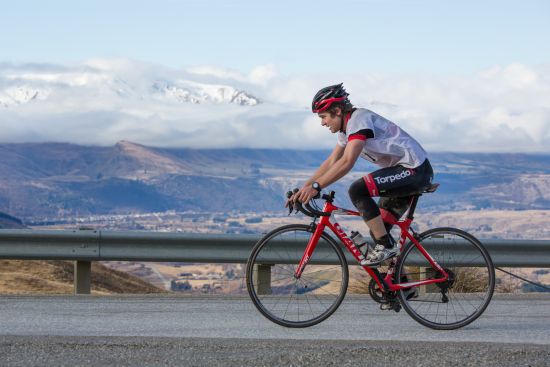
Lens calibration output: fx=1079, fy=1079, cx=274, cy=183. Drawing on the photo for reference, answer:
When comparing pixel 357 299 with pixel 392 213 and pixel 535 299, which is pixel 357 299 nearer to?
pixel 535 299

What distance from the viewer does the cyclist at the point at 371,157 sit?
24.1 feet

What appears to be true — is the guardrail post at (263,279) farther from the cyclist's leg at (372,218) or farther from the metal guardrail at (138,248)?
the metal guardrail at (138,248)

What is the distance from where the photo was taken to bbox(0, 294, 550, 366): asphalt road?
6098 millimetres

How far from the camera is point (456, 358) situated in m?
6.06

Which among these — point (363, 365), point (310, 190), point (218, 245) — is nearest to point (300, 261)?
point (310, 190)

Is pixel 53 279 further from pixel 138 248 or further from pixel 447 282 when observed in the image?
pixel 447 282

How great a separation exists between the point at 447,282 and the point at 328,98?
1639mm

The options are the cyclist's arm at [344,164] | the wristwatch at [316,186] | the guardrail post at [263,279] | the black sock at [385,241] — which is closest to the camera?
the cyclist's arm at [344,164]

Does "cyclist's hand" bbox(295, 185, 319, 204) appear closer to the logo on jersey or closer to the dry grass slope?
the logo on jersey

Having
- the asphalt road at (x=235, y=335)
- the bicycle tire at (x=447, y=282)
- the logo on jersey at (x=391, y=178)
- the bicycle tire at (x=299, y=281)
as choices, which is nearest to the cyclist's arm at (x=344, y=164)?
the logo on jersey at (x=391, y=178)

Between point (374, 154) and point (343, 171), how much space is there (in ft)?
0.96

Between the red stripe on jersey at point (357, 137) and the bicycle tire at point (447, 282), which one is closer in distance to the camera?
the red stripe on jersey at point (357, 137)

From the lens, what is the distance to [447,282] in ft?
25.7

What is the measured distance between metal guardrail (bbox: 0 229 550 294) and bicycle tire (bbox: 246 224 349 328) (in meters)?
3.09
